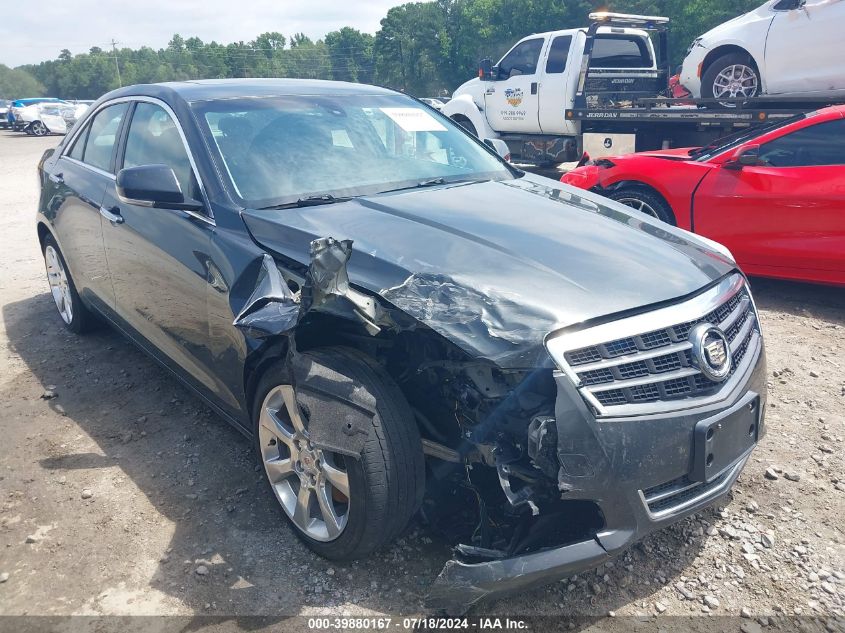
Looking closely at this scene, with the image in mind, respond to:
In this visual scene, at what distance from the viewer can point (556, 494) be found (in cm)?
→ 223

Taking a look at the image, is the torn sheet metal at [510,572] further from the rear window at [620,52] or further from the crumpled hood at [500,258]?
the rear window at [620,52]

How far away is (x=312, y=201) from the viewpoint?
125 inches

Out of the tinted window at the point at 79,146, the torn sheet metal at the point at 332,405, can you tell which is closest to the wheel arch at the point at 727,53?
the tinted window at the point at 79,146

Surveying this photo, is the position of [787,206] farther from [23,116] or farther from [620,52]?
[23,116]

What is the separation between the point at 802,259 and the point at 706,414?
3.73 meters

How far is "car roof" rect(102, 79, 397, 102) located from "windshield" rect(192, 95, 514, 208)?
0.08 metres

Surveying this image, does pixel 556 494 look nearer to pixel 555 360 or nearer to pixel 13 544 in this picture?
pixel 555 360

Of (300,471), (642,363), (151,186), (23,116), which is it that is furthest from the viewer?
(23,116)

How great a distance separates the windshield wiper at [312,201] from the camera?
10.2 feet

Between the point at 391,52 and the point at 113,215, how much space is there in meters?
86.9

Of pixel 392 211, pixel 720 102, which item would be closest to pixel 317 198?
pixel 392 211

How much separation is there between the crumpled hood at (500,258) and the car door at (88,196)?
176cm

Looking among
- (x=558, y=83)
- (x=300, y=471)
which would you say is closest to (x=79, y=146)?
(x=300, y=471)

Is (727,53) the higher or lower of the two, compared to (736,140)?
higher
